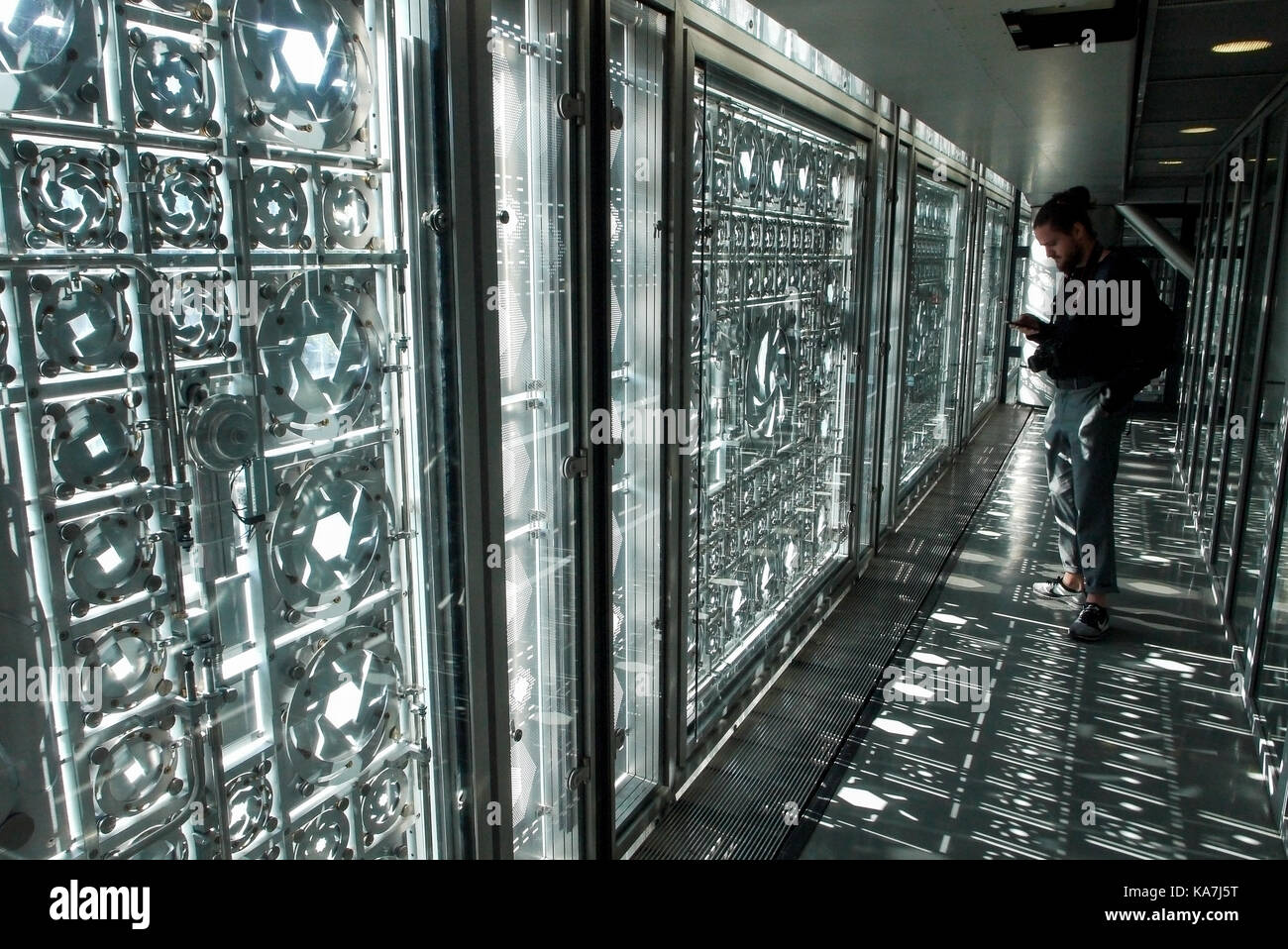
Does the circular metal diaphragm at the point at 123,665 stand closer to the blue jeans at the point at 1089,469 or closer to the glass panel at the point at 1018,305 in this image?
the blue jeans at the point at 1089,469

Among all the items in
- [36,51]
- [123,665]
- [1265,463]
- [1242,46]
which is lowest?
[1265,463]

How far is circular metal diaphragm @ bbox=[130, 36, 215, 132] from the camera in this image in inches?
49.8

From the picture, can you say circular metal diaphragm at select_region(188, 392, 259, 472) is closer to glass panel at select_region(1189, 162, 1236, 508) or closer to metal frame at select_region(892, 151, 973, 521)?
metal frame at select_region(892, 151, 973, 521)

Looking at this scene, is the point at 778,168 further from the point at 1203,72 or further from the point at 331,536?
the point at 331,536

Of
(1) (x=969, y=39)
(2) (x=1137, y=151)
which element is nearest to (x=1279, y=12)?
(1) (x=969, y=39)

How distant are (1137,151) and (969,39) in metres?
4.86

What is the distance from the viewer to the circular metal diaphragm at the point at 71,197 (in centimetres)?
115

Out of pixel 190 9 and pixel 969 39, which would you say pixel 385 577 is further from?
pixel 969 39

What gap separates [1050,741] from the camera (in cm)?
345

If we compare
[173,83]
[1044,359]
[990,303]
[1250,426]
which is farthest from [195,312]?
[990,303]

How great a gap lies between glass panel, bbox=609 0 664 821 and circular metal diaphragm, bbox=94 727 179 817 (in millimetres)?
1450

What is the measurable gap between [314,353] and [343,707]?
661 mm

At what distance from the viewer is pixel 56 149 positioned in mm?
1167

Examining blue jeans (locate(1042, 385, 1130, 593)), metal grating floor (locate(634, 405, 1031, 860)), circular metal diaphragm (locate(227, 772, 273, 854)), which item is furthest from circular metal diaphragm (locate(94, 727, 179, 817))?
blue jeans (locate(1042, 385, 1130, 593))
